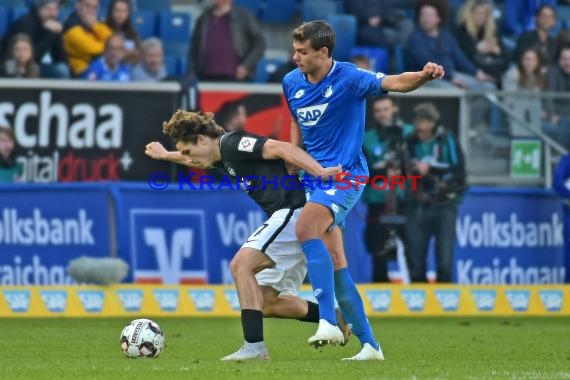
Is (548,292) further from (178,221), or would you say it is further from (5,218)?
(5,218)

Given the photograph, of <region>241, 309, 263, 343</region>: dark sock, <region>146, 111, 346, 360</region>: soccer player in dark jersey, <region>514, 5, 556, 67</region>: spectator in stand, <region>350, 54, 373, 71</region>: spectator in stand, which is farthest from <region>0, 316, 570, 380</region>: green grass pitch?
<region>514, 5, 556, 67</region>: spectator in stand

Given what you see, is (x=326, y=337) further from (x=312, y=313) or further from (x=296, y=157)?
(x=312, y=313)

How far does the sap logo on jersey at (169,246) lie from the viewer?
600 inches

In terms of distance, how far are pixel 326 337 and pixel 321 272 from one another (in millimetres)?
503

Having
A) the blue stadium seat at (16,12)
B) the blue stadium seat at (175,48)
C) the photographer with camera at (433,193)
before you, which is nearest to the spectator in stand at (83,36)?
the blue stadium seat at (16,12)

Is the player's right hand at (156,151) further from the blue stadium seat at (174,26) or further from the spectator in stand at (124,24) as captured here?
the blue stadium seat at (174,26)

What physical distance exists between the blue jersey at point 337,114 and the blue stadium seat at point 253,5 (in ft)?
34.5

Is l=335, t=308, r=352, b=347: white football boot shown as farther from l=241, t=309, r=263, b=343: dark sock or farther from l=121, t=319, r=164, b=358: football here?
l=121, t=319, r=164, b=358: football

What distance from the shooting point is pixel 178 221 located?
15.4m

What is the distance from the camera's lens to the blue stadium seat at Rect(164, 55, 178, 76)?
716 inches

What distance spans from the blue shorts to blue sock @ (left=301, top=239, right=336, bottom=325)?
0.81 ft

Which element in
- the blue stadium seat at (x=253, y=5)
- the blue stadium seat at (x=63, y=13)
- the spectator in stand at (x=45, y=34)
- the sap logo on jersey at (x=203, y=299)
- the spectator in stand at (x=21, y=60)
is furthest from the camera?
the blue stadium seat at (x=253, y=5)

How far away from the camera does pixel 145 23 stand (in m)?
18.8

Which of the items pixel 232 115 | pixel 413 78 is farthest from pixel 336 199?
pixel 232 115
